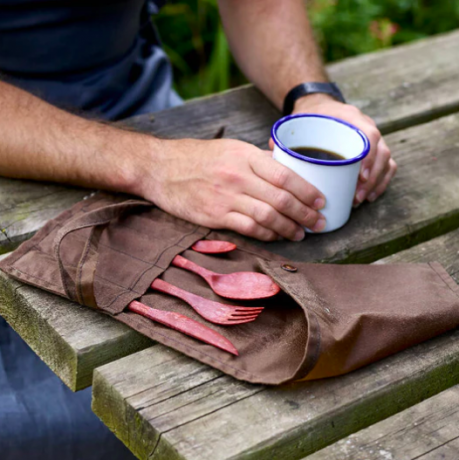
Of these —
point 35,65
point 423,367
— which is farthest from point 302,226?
point 35,65

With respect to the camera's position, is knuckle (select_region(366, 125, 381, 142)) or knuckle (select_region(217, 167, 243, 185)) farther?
knuckle (select_region(366, 125, 381, 142))

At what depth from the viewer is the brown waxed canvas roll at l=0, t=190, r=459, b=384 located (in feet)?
3.41

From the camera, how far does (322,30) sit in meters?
3.18

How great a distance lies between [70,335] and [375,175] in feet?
2.36

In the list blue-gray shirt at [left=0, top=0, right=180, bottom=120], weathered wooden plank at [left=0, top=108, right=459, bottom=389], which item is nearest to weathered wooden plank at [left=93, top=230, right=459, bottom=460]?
weathered wooden plank at [left=0, top=108, right=459, bottom=389]

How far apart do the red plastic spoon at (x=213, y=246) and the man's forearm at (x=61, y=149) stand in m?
0.22

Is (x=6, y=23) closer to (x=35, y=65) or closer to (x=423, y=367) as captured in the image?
(x=35, y=65)

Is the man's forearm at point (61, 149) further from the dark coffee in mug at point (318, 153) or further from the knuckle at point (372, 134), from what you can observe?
the knuckle at point (372, 134)

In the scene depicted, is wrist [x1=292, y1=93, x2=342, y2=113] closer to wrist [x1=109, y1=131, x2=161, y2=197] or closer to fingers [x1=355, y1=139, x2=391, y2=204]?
fingers [x1=355, y1=139, x2=391, y2=204]

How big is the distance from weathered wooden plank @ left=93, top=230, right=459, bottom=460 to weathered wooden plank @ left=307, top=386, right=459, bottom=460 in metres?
0.04

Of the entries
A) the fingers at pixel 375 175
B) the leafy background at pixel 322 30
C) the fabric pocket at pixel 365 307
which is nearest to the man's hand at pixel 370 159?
the fingers at pixel 375 175

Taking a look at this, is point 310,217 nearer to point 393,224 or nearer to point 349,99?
point 393,224

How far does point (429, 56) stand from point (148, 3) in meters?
0.86

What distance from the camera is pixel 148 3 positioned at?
83.2 inches
